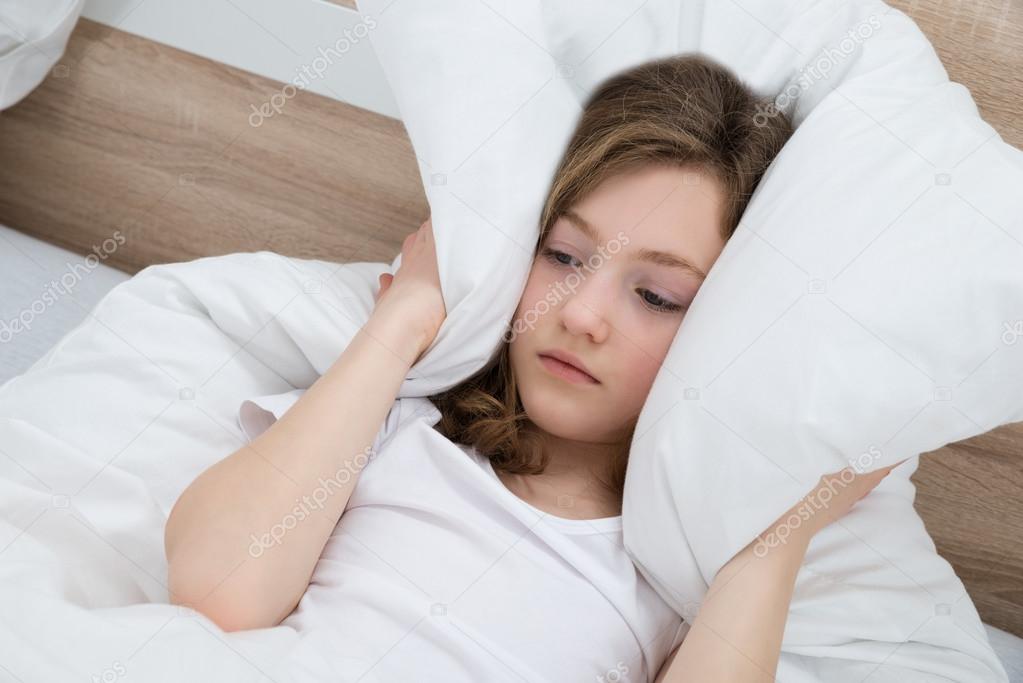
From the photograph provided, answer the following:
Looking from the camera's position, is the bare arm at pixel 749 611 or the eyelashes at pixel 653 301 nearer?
the bare arm at pixel 749 611

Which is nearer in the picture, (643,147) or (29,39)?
(643,147)

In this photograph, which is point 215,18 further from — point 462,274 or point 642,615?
point 642,615

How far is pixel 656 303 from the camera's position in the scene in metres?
0.92

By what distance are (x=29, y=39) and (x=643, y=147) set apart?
0.91 meters

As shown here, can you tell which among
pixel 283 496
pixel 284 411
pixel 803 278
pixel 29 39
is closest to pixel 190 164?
pixel 29 39

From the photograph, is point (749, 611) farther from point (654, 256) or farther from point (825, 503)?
point (654, 256)

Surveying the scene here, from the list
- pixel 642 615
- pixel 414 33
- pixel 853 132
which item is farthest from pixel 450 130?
pixel 642 615

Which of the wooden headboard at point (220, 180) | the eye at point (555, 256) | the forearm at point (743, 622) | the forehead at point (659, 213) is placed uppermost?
the forehead at point (659, 213)

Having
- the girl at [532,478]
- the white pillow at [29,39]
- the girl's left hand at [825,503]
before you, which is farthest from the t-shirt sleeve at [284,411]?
the white pillow at [29,39]

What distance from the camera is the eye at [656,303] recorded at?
35.8 inches

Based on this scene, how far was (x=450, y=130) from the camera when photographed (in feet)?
3.03

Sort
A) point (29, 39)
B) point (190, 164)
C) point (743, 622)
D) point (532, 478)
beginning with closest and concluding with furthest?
point (743, 622)
point (532, 478)
point (29, 39)
point (190, 164)

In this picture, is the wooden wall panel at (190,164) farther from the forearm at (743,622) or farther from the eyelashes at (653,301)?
the forearm at (743,622)

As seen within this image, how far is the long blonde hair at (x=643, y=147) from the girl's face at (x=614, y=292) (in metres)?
0.02
